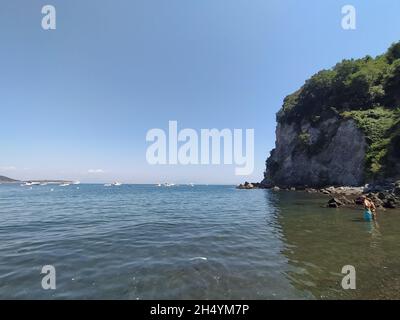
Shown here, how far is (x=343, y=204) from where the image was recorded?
122ft

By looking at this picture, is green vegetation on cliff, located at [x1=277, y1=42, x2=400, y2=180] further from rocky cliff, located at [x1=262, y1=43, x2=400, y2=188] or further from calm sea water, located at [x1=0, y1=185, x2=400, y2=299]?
calm sea water, located at [x1=0, y1=185, x2=400, y2=299]

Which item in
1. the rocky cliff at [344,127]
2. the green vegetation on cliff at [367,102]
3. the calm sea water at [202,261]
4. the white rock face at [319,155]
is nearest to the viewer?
the calm sea water at [202,261]

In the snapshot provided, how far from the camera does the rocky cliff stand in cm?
6053

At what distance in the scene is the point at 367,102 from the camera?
74.1m

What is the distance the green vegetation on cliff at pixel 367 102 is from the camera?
187 ft

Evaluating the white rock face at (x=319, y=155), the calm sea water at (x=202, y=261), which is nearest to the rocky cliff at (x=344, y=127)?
the white rock face at (x=319, y=155)

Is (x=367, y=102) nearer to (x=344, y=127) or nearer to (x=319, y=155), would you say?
(x=344, y=127)

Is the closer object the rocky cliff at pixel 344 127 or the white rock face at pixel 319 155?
the rocky cliff at pixel 344 127

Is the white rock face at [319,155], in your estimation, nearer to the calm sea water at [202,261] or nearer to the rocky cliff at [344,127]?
the rocky cliff at [344,127]

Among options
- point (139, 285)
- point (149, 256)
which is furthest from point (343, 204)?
point (139, 285)

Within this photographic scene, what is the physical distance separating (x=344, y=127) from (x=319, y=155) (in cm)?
1148

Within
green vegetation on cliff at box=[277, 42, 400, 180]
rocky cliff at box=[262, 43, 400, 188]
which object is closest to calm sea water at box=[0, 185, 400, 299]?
green vegetation on cliff at box=[277, 42, 400, 180]
